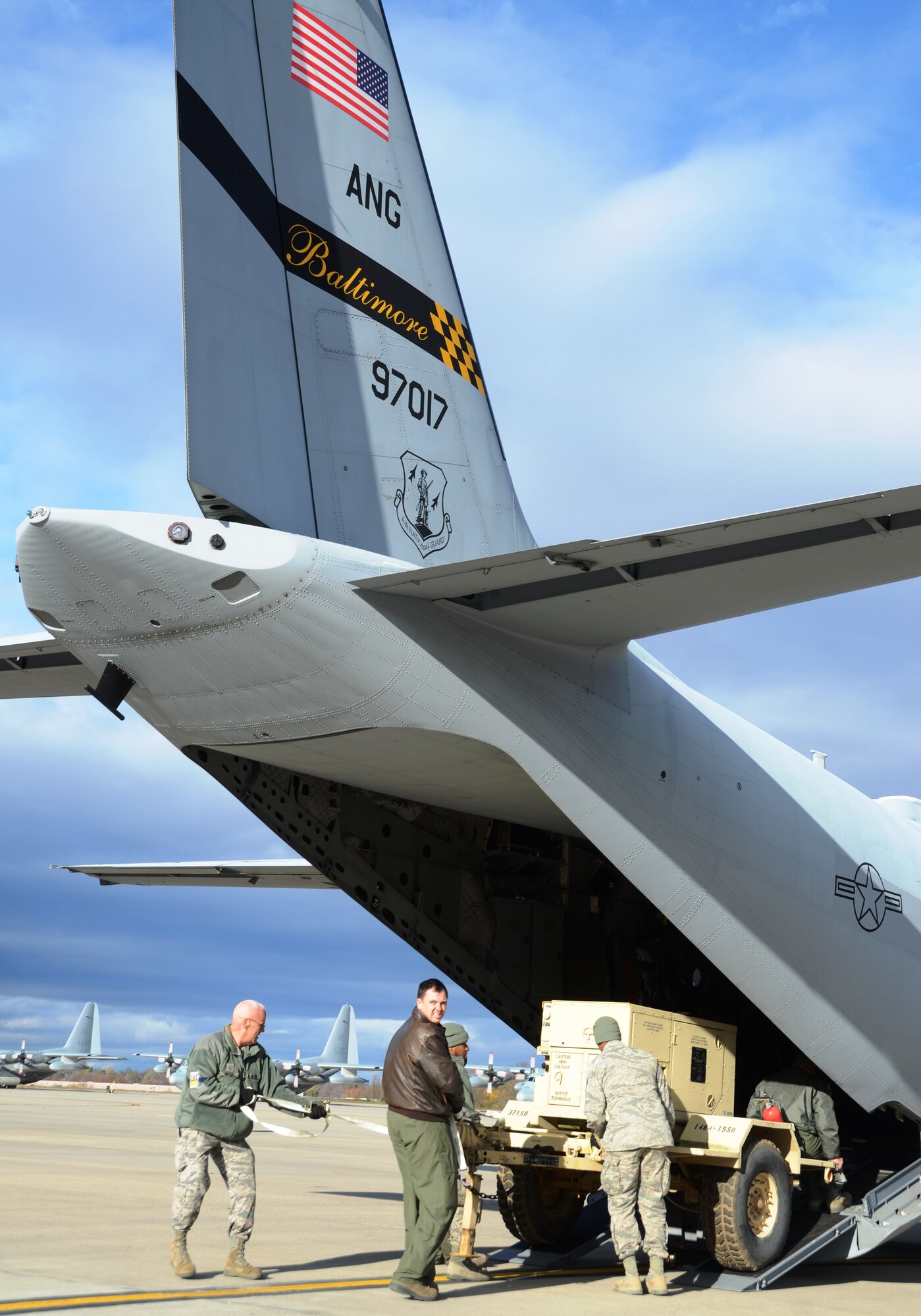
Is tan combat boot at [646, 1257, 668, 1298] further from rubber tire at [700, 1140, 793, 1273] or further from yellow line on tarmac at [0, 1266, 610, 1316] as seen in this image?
yellow line on tarmac at [0, 1266, 610, 1316]

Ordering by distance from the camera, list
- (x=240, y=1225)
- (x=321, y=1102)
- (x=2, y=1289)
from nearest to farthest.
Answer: (x=2, y=1289)
(x=240, y=1225)
(x=321, y=1102)

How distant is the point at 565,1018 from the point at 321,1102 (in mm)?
2038

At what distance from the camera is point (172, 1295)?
6.00 metres

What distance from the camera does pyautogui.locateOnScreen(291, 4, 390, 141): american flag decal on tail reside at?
8.10 meters

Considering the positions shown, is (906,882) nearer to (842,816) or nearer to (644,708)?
(842,816)

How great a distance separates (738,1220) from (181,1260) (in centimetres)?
340

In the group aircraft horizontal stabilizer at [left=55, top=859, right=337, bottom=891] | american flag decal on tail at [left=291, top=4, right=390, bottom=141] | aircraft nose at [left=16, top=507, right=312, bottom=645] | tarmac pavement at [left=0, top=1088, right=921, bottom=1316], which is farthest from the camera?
aircraft horizontal stabilizer at [left=55, top=859, right=337, bottom=891]

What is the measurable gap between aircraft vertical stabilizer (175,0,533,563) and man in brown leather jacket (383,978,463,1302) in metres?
2.94

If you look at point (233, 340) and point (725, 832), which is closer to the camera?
point (233, 340)

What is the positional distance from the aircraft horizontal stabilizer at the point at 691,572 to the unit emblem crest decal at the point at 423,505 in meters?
0.96

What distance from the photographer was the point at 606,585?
7.22 metres

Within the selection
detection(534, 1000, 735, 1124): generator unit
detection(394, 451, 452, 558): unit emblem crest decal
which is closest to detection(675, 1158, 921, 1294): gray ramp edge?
detection(534, 1000, 735, 1124): generator unit

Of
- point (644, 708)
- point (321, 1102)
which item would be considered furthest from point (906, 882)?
point (321, 1102)

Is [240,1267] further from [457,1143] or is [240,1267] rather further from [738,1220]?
[738,1220]
